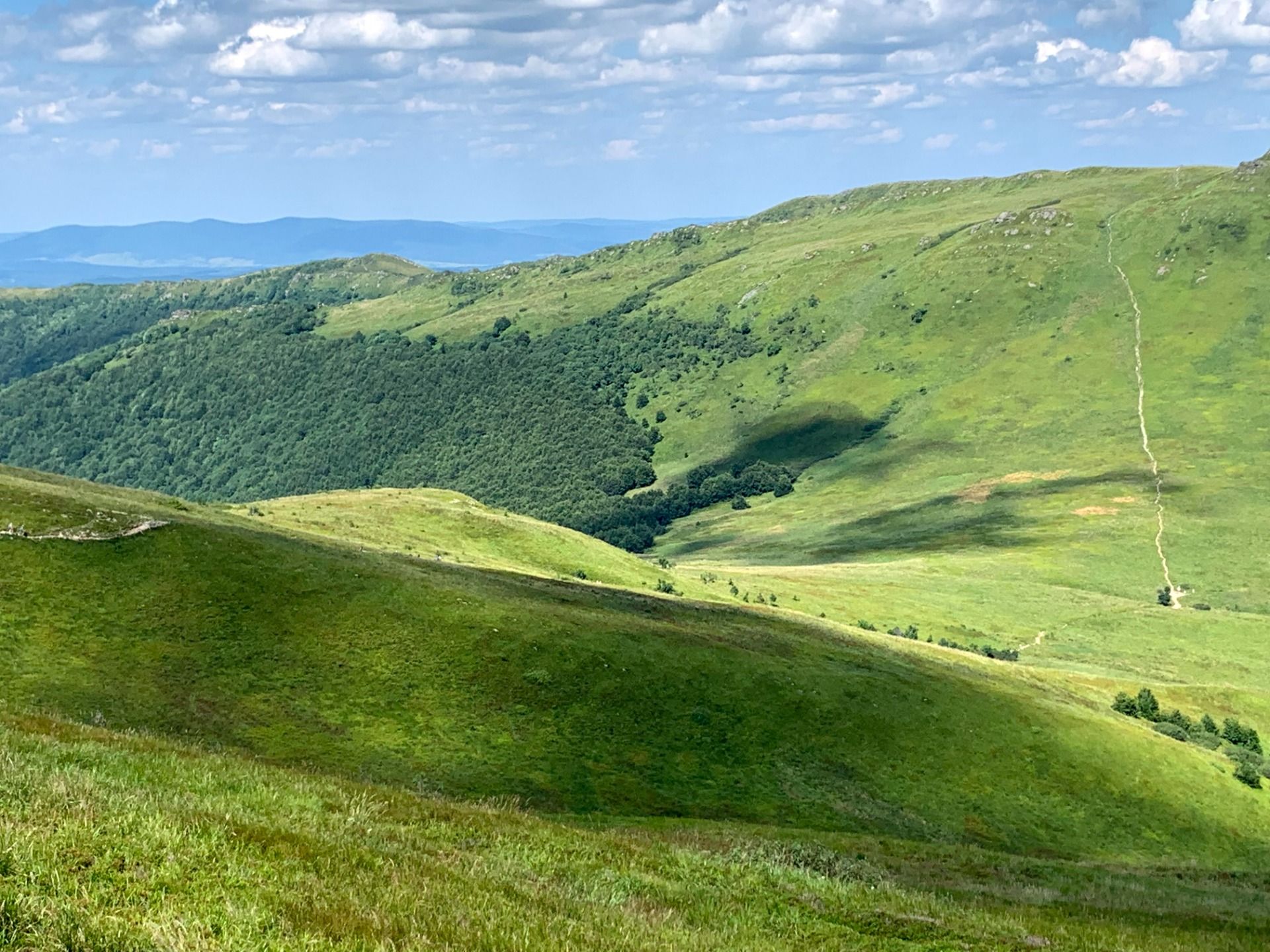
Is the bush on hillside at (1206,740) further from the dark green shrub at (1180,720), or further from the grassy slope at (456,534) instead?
the grassy slope at (456,534)

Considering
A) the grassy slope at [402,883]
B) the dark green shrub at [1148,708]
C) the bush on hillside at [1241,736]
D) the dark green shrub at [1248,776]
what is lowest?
the bush on hillside at [1241,736]

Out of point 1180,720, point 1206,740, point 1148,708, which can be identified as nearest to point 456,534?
point 1148,708

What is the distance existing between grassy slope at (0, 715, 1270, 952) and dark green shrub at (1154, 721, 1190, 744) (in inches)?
2461

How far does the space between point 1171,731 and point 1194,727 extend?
4.17 metres

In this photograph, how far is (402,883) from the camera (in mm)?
12977

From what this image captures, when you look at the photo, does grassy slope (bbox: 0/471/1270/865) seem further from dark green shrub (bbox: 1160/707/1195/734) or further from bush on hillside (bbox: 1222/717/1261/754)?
bush on hillside (bbox: 1222/717/1261/754)

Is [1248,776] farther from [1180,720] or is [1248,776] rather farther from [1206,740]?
[1180,720]

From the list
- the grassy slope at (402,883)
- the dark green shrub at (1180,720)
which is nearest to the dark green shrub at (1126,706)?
the dark green shrub at (1180,720)

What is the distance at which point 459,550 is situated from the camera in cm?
11475

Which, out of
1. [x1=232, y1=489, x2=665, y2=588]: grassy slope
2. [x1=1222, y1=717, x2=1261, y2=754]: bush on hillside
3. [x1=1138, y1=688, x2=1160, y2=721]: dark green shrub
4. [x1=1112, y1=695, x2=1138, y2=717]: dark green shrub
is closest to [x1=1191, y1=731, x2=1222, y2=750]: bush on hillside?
[x1=1222, y1=717, x2=1261, y2=754]: bush on hillside

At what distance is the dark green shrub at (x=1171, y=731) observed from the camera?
284 feet

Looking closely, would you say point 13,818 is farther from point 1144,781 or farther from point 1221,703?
point 1221,703

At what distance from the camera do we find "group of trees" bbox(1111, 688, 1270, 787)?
8688cm

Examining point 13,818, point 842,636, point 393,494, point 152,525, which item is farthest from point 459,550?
point 13,818
